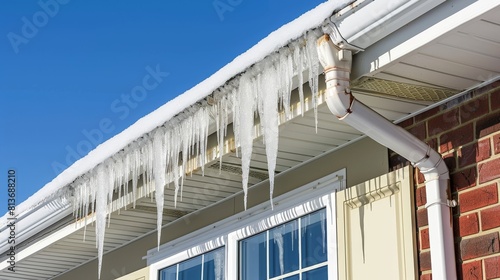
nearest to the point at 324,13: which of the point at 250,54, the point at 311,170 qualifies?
the point at 250,54

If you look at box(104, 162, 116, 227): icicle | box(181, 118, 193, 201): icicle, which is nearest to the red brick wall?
box(181, 118, 193, 201): icicle

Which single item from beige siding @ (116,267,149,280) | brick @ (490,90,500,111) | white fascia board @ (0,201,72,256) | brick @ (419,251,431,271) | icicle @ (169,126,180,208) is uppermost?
white fascia board @ (0,201,72,256)

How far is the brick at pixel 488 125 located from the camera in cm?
416

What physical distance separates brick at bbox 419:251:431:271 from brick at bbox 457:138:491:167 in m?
0.47

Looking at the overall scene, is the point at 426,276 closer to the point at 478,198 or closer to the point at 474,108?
the point at 478,198

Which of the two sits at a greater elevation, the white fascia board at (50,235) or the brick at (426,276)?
the white fascia board at (50,235)

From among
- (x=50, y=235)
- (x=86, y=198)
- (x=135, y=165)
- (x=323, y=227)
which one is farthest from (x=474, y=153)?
(x=50, y=235)

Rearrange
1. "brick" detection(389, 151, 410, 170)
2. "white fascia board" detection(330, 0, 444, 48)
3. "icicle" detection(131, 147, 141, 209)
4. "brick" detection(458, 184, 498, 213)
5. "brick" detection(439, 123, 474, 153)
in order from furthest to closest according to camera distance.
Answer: "icicle" detection(131, 147, 141, 209), "brick" detection(389, 151, 410, 170), "brick" detection(439, 123, 474, 153), "brick" detection(458, 184, 498, 213), "white fascia board" detection(330, 0, 444, 48)

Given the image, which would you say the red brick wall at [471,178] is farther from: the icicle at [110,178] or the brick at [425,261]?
the icicle at [110,178]

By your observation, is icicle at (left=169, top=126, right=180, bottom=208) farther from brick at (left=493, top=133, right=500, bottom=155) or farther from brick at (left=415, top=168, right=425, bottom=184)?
brick at (left=493, top=133, right=500, bottom=155)

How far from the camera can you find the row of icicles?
4387 millimetres

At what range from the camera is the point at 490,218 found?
161 inches

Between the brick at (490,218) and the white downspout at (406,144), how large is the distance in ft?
0.57

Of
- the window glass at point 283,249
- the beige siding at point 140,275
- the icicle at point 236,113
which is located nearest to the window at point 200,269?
the beige siding at point 140,275
